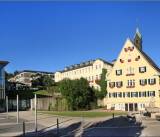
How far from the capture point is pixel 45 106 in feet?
260

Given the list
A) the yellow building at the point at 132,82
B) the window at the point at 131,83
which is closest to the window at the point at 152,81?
the yellow building at the point at 132,82

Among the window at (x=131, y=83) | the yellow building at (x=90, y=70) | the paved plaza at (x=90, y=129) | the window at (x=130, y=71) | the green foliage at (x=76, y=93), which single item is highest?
the yellow building at (x=90, y=70)

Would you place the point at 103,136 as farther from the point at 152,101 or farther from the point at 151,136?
the point at 152,101

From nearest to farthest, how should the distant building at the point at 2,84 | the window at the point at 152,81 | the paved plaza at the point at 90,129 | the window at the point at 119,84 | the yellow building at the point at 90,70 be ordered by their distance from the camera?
the paved plaza at the point at 90,129 → the window at the point at 152,81 → the distant building at the point at 2,84 → the window at the point at 119,84 → the yellow building at the point at 90,70

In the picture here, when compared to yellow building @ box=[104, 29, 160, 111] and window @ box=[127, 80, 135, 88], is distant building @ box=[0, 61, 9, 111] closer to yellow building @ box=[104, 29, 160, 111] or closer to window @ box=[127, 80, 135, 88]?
yellow building @ box=[104, 29, 160, 111]

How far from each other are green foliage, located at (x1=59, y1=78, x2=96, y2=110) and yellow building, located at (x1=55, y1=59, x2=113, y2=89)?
19.3 m

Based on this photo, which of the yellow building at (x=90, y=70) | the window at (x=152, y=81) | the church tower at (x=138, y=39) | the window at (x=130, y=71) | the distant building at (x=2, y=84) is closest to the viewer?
the window at (x=152, y=81)

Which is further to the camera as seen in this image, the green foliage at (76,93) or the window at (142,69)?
the green foliage at (76,93)

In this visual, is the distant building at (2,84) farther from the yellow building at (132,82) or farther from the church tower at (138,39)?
the church tower at (138,39)

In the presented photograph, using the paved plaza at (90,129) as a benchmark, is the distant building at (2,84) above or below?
above

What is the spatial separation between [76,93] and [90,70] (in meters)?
38.2

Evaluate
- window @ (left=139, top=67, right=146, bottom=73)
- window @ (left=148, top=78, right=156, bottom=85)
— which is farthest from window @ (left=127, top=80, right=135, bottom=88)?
window @ (left=148, top=78, right=156, bottom=85)

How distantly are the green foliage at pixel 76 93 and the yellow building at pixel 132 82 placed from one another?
509 cm

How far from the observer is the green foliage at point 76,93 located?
7512cm
